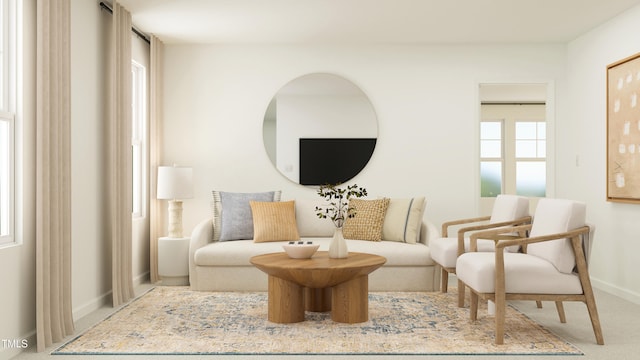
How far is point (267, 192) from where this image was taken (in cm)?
595

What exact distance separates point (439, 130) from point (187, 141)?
2.80 meters

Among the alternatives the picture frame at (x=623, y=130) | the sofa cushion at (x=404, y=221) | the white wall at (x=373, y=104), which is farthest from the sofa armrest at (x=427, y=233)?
the picture frame at (x=623, y=130)

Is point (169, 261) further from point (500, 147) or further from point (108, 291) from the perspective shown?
point (500, 147)

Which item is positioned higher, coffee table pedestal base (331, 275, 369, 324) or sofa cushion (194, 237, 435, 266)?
sofa cushion (194, 237, 435, 266)

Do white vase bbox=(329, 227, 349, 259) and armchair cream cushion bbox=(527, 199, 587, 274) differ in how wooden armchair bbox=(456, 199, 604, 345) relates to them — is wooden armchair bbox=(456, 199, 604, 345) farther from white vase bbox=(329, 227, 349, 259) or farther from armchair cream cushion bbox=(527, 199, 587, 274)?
white vase bbox=(329, 227, 349, 259)

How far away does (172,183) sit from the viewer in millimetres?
5648

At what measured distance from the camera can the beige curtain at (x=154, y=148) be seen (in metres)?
5.83

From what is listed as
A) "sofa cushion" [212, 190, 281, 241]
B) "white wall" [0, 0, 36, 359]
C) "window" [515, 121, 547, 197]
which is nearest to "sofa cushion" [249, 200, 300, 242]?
"sofa cushion" [212, 190, 281, 241]

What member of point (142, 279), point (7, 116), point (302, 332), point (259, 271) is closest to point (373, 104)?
point (259, 271)

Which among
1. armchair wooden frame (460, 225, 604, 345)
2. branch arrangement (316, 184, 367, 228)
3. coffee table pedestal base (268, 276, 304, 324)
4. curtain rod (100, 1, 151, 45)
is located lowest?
coffee table pedestal base (268, 276, 304, 324)

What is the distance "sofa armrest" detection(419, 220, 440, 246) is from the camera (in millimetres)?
5406

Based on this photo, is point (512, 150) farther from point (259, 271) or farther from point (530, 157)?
point (259, 271)

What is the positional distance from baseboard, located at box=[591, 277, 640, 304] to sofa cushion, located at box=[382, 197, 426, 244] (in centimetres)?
183

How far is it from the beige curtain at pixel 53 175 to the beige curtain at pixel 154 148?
1945 mm
